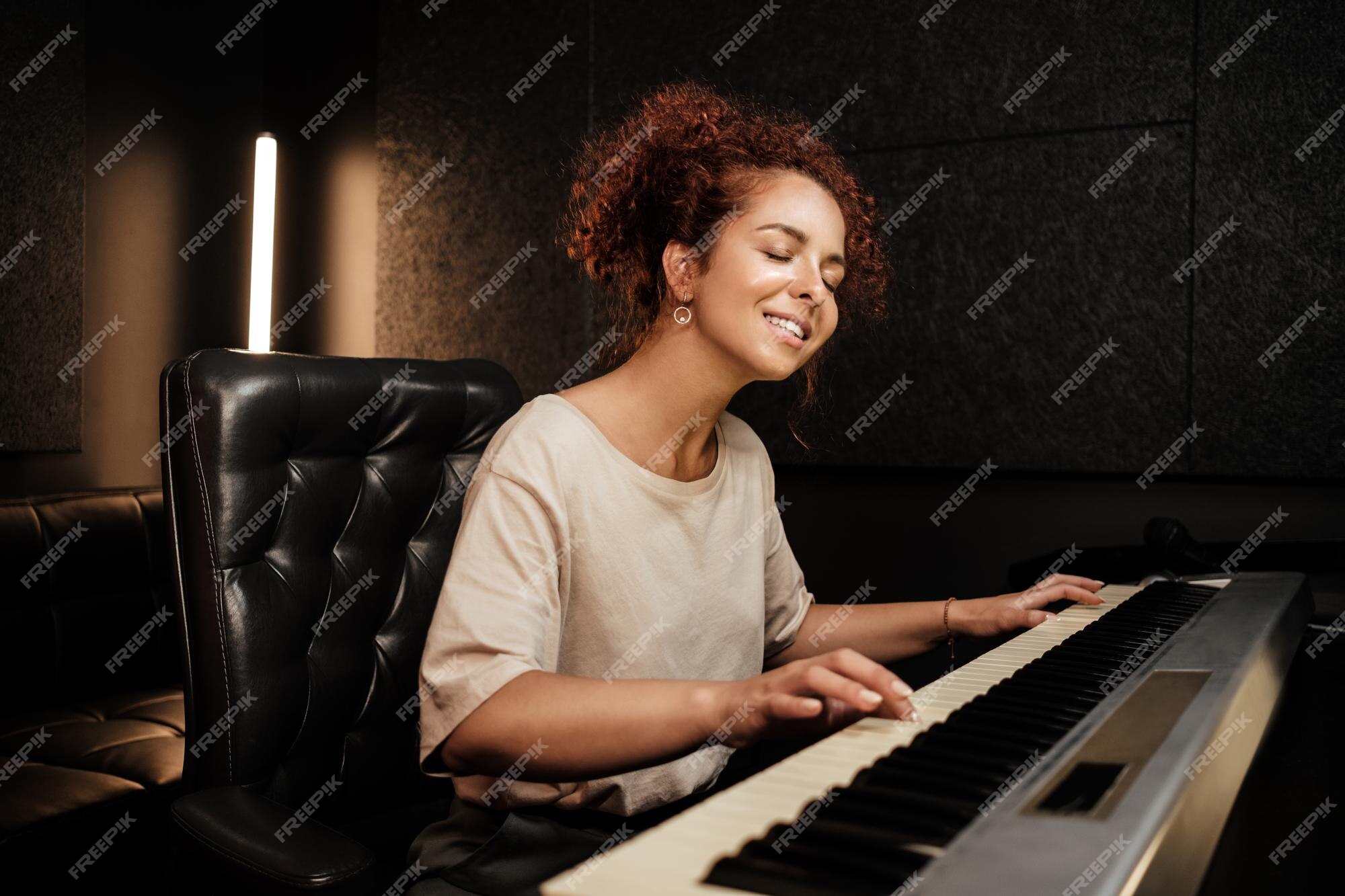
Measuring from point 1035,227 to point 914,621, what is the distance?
3.15 ft

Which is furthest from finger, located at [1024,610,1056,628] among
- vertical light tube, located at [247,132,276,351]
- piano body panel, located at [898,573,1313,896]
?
vertical light tube, located at [247,132,276,351]

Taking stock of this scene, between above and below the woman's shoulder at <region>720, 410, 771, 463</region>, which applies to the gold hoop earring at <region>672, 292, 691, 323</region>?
above

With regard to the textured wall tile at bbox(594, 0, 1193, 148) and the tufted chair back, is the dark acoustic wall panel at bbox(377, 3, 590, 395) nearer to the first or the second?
the textured wall tile at bbox(594, 0, 1193, 148)

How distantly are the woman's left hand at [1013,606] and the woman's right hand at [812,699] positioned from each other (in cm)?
58

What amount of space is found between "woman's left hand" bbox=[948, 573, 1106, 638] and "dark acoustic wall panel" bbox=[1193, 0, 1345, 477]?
26.9 inches

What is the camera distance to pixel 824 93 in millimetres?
2121

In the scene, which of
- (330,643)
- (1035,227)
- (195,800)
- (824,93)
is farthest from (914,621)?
(824,93)

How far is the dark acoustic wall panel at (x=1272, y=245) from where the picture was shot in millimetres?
1691

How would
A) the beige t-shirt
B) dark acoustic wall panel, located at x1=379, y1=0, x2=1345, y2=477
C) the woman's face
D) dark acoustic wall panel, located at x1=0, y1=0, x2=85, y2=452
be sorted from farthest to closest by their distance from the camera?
dark acoustic wall panel, located at x1=0, y1=0, x2=85, y2=452 < dark acoustic wall panel, located at x1=379, y1=0, x2=1345, y2=477 < the woman's face < the beige t-shirt

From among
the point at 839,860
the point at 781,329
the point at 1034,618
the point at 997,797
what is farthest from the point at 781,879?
the point at 1034,618

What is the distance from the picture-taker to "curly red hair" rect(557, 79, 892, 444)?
3.85 feet

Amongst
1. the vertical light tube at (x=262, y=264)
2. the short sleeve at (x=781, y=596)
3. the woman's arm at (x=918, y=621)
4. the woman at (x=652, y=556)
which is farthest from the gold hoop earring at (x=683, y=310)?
the vertical light tube at (x=262, y=264)

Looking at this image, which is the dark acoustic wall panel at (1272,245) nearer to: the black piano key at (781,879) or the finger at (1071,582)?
the finger at (1071,582)

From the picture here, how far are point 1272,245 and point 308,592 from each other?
1.61 m
